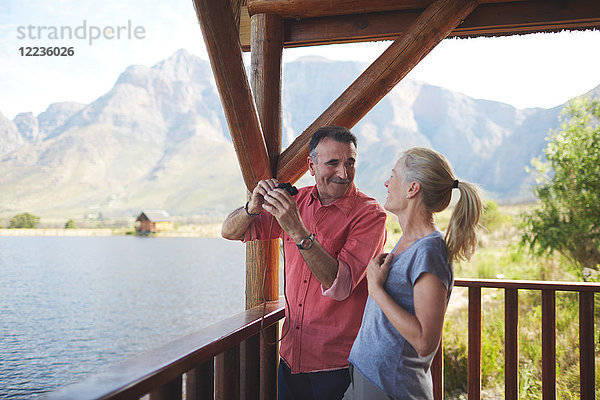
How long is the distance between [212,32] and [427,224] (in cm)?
93

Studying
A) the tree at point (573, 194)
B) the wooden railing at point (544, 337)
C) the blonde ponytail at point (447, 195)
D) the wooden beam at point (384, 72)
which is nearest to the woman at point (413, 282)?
the blonde ponytail at point (447, 195)

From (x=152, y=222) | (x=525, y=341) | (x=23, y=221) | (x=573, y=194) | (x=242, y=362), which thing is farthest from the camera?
(x=23, y=221)

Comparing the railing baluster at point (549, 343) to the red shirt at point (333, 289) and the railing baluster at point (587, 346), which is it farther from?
the red shirt at point (333, 289)

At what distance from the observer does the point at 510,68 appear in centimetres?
4091

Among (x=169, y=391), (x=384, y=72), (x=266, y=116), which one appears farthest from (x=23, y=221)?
(x=169, y=391)

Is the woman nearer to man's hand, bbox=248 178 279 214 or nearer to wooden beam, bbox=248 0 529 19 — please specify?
man's hand, bbox=248 178 279 214

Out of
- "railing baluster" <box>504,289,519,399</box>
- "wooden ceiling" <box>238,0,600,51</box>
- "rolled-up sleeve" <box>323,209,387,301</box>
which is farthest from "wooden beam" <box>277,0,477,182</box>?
"railing baluster" <box>504,289,519,399</box>

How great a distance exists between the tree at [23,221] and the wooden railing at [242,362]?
5230cm

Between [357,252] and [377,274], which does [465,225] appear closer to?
[377,274]

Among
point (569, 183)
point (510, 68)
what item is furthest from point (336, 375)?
point (510, 68)

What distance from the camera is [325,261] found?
1.66m

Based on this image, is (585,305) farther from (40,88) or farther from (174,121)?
(174,121)

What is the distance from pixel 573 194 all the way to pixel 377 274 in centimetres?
778

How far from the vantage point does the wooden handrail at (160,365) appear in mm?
1010
